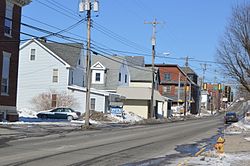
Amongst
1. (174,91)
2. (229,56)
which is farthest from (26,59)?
(174,91)

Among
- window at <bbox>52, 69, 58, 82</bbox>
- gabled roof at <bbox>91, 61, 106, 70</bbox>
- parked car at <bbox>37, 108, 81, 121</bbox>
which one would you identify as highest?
gabled roof at <bbox>91, 61, 106, 70</bbox>

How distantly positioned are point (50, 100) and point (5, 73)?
1917cm

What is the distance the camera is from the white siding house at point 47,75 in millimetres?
53719

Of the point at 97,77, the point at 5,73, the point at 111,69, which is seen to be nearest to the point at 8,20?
the point at 5,73

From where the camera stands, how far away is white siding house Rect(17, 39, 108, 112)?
176 ft

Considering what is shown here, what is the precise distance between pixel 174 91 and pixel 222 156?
304 ft

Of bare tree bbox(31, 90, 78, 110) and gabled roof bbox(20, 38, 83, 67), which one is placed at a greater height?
gabled roof bbox(20, 38, 83, 67)

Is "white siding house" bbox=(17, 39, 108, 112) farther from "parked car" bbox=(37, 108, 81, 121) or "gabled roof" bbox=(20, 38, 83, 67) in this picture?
"parked car" bbox=(37, 108, 81, 121)

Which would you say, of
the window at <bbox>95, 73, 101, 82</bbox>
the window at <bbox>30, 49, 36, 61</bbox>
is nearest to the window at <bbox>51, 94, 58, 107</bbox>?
the window at <bbox>30, 49, 36, 61</bbox>

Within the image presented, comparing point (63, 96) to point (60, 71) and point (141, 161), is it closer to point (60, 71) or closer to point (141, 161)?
point (60, 71)

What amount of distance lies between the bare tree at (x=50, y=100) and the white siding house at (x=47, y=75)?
0.36 m

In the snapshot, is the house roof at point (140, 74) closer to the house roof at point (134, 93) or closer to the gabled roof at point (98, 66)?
the house roof at point (134, 93)

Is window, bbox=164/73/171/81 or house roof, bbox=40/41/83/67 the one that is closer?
house roof, bbox=40/41/83/67

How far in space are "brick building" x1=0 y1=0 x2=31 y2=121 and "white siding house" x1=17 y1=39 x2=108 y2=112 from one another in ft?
58.4
